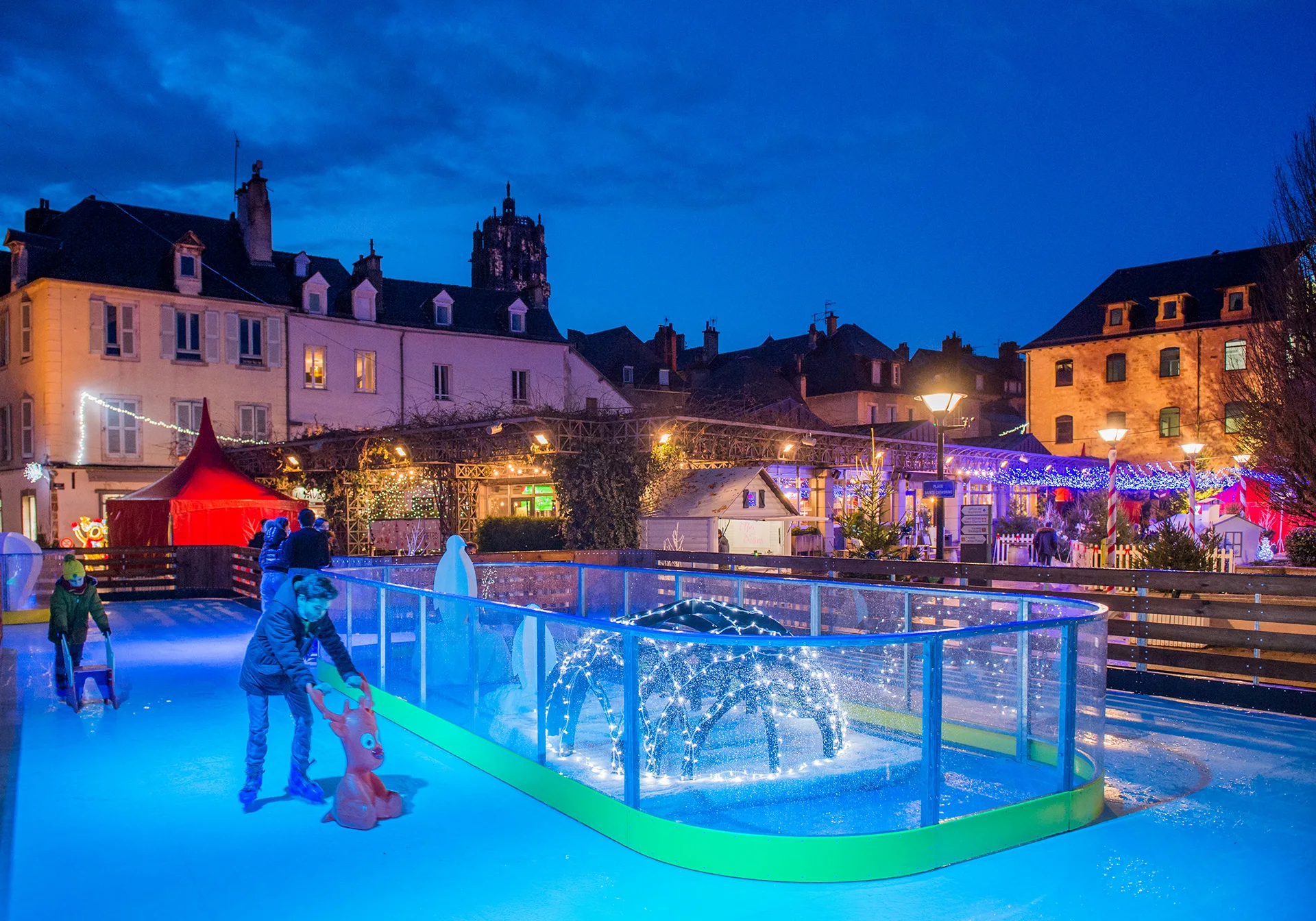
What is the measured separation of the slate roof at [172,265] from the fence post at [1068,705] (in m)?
32.7

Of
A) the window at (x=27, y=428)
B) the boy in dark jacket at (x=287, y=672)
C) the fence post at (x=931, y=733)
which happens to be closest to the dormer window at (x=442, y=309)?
the window at (x=27, y=428)

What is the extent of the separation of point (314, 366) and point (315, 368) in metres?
0.08

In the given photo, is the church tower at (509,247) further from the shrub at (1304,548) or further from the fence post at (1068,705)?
the fence post at (1068,705)

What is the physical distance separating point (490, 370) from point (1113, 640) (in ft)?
104

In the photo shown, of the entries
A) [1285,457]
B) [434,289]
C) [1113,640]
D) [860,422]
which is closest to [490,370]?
[434,289]

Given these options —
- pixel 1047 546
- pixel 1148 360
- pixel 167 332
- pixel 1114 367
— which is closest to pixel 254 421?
pixel 167 332

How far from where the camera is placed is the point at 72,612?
9867 mm

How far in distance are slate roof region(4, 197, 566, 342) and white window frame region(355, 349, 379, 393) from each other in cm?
145

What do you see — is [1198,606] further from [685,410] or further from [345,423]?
[345,423]

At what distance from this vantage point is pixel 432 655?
8.38 meters

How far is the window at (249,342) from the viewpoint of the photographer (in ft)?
113

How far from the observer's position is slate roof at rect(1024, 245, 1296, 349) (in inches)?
1644

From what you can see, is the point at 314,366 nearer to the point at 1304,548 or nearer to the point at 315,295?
the point at 315,295

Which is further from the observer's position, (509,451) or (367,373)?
(367,373)
